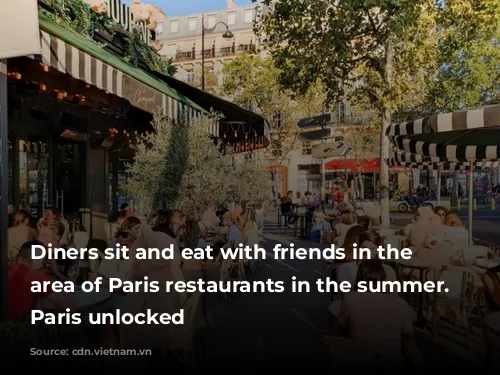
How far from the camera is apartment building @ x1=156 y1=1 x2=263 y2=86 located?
57.6 meters

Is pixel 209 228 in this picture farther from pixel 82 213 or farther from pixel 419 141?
pixel 419 141

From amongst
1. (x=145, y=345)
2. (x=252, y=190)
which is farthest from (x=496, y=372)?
(x=252, y=190)

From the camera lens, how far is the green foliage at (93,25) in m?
6.54

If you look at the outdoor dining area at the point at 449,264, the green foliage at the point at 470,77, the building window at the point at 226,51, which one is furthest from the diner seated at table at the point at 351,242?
the building window at the point at 226,51

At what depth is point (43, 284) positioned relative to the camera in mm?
4031

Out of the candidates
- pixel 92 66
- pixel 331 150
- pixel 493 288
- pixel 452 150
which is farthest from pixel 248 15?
pixel 493 288

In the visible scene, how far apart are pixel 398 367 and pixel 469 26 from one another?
12117mm

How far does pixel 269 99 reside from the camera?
37.8 meters

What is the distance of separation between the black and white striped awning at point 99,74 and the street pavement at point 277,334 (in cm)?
280

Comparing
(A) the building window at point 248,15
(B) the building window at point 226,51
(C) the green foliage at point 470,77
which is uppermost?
(A) the building window at point 248,15

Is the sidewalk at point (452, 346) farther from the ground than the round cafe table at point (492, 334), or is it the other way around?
the round cafe table at point (492, 334)

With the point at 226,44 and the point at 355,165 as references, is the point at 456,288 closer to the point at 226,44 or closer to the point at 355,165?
the point at 355,165

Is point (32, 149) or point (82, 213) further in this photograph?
point (82, 213)

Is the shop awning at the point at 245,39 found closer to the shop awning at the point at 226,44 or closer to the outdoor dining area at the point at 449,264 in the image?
the shop awning at the point at 226,44
